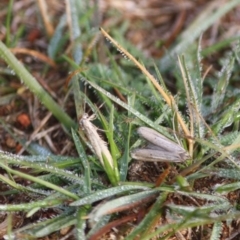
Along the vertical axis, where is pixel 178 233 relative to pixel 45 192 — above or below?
below

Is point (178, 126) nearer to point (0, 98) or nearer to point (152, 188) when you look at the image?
point (152, 188)

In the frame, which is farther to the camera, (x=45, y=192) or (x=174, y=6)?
(x=174, y=6)

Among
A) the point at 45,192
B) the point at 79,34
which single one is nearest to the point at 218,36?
the point at 79,34

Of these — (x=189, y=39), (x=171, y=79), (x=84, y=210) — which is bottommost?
(x=84, y=210)

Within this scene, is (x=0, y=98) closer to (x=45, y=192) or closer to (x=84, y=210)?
(x=45, y=192)

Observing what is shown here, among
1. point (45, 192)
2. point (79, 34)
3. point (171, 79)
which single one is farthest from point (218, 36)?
point (45, 192)

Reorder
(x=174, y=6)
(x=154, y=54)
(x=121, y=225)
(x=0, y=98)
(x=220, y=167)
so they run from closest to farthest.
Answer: (x=121, y=225) → (x=220, y=167) → (x=0, y=98) → (x=154, y=54) → (x=174, y=6)

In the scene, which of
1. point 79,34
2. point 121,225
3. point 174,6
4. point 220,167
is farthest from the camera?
point 174,6
